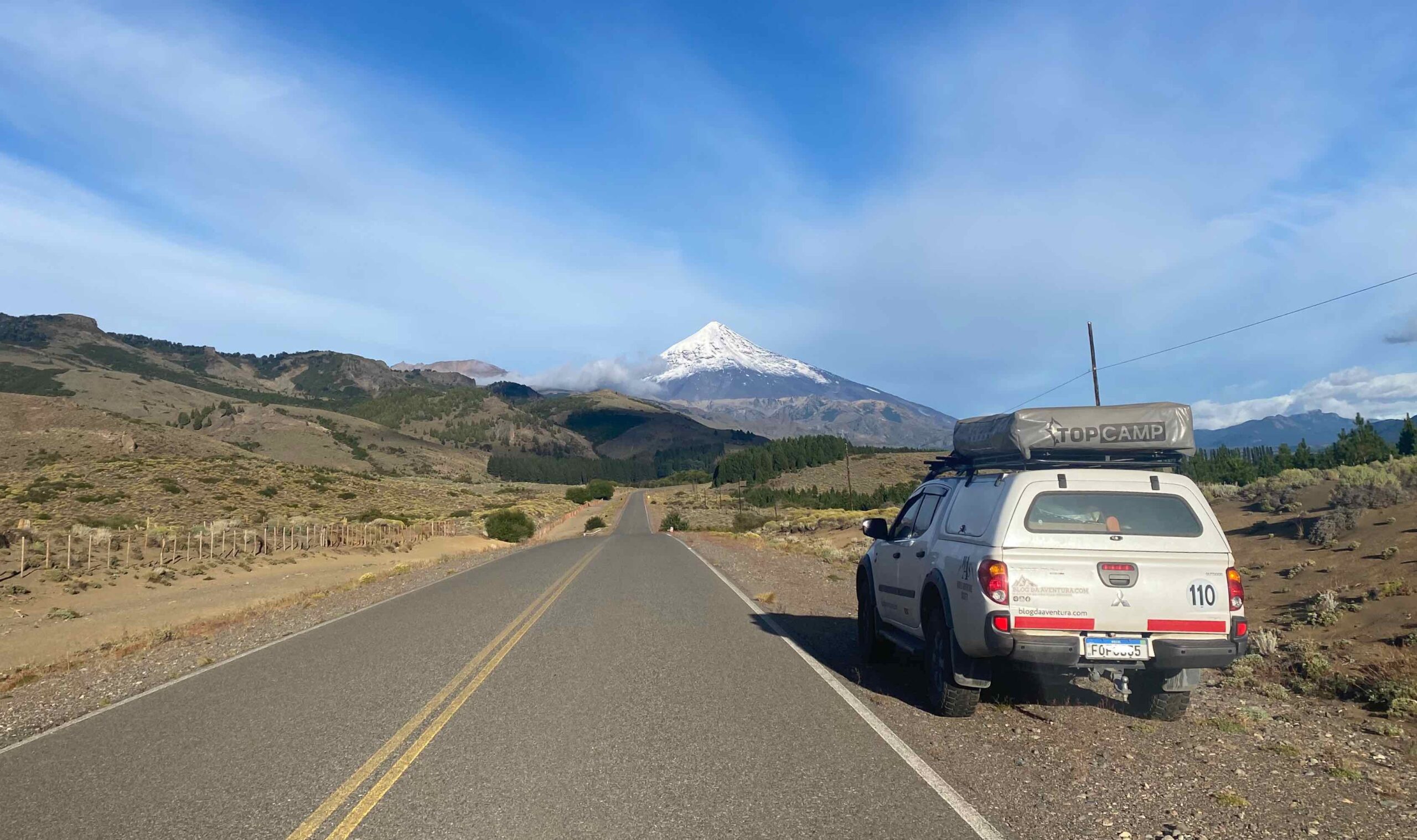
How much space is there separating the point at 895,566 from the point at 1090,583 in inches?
105

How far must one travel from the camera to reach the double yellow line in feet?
16.1

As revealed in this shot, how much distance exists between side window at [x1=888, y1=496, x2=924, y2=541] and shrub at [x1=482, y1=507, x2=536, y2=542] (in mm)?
50340

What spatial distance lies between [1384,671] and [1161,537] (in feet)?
12.2

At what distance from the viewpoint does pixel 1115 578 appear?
6566mm

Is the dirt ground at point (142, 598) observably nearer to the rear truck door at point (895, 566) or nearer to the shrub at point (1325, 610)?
the rear truck door at point (895, 566)

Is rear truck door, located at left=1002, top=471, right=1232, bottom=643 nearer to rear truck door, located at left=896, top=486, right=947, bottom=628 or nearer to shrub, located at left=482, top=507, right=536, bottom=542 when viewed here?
rear truck door, located at left=896, top=486, right=947, bottom=628

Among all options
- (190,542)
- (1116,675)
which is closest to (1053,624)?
(1116,675)

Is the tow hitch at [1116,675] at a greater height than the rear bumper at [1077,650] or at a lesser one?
lesser

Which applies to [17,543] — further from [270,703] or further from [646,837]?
[646,837]

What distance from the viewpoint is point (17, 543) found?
32438mm

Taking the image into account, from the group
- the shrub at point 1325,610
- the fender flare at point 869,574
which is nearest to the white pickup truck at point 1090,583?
the fender flare at point 869,574

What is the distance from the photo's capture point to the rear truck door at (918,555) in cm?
812

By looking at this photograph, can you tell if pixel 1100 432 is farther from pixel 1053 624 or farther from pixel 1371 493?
pixel 1371 493

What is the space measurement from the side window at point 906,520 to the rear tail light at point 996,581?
2481mm
